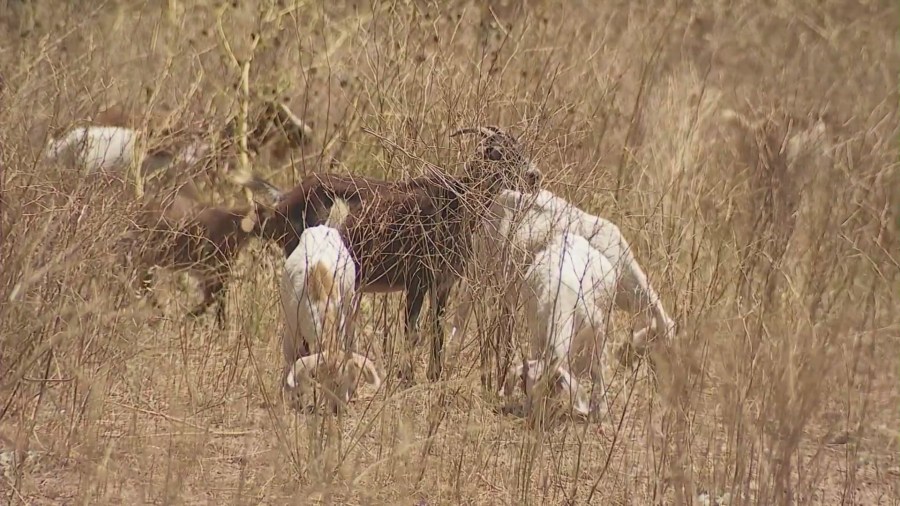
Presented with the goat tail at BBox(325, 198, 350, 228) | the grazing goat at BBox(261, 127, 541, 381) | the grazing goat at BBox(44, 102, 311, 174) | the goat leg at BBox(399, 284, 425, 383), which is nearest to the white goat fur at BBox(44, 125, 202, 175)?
the grazing goat at BBox(44, 102, 311, 174)

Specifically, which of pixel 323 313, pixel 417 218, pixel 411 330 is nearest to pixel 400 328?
pixel 411 330

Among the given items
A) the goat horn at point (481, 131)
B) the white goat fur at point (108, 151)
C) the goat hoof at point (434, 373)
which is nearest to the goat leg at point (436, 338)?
the goat hoof at point (434, 373)

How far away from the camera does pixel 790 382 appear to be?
2664mm

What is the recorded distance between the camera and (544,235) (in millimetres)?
4328

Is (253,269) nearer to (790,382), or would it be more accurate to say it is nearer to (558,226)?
(558,226)

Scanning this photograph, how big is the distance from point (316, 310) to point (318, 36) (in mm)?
3822

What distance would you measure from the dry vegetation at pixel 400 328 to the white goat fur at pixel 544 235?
0.10 m

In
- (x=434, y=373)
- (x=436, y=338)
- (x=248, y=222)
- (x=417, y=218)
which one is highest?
(x=248, y=222)

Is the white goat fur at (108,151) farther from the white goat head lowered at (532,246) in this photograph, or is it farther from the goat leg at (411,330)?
the white goat head lowered at (532,246)

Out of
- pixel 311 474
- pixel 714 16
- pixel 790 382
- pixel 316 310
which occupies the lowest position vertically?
pixel 311 474

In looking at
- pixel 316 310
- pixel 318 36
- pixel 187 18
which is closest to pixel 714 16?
pixel 318 36

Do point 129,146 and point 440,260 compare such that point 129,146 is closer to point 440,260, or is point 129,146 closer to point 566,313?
point 440,260

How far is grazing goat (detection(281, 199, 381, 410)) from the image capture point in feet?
12.6

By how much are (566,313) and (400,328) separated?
0.83 metres
